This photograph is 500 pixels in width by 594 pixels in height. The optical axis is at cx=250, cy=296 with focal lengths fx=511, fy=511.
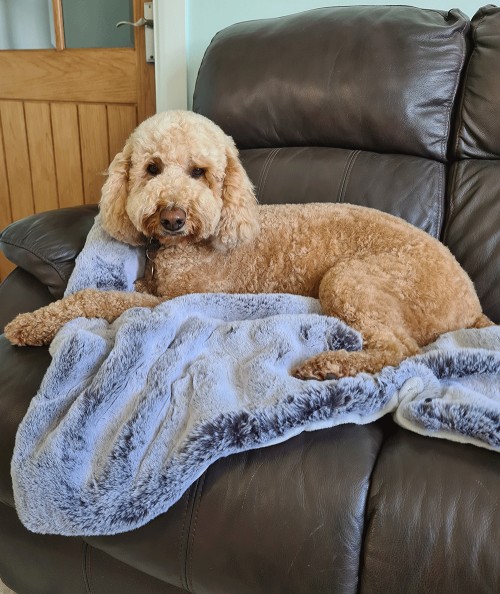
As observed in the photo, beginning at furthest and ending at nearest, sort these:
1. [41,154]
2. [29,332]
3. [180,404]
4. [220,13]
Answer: [41,154], [220,13], [29,332], [180,404]

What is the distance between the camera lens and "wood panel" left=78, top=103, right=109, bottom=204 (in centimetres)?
222

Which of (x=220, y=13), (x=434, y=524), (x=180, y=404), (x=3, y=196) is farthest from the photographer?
(x=3, y=196)

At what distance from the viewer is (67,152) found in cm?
235

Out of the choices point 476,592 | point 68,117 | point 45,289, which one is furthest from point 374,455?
point 68,117

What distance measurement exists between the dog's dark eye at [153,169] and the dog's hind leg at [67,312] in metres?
0.31

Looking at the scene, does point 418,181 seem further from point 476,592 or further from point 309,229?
point 476,592

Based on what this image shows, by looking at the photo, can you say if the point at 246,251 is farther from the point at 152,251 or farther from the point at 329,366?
the point at 329,366

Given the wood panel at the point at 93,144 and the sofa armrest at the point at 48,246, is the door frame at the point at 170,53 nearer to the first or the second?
the wood panel at the point at 93,144

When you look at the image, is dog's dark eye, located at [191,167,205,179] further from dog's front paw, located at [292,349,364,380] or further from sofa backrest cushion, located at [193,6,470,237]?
dog's front paw, located at [292,349,364,380]

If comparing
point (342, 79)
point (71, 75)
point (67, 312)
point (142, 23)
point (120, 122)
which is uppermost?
point (142, 23)

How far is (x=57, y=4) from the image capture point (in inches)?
85.8

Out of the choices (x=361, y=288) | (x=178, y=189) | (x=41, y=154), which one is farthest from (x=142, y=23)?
(x=361, y=288)

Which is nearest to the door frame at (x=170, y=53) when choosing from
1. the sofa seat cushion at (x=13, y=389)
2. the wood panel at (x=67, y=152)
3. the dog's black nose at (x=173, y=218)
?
the wood panel at (x=67, y=152)

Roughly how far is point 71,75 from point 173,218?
4.73 feet
